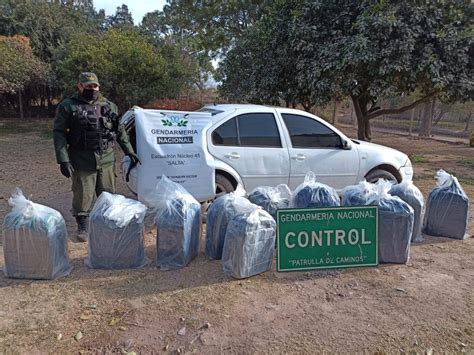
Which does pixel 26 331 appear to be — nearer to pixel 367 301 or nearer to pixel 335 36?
pixel 367 301

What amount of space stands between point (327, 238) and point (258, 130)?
1942 mm

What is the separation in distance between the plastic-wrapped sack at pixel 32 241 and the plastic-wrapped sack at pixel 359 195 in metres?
2.78

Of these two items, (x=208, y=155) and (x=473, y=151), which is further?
(x=473, y=151)

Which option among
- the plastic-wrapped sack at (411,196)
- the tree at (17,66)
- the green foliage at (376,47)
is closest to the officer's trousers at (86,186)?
the plastic-wrapped sack at (411,196)

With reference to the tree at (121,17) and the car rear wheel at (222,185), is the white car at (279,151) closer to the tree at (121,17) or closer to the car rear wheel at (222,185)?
the car rear wheel at (222,185)

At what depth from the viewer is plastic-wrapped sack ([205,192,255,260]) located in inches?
145

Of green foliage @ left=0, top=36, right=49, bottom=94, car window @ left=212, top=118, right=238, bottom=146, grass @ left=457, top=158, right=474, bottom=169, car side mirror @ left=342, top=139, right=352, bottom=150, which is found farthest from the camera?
green foliage @ left=0, top=36, right=49, bottom=94

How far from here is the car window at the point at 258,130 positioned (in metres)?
4.88

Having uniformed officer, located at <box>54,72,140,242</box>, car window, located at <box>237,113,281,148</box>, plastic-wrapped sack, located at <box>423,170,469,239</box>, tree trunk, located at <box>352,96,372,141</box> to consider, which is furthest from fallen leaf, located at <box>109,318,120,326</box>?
tree trunk, located at <box>352,96,372,141</box>

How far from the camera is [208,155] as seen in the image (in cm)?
460

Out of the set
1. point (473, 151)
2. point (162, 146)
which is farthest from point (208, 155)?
point (473, 151)

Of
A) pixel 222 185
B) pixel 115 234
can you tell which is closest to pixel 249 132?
pixel 222 185

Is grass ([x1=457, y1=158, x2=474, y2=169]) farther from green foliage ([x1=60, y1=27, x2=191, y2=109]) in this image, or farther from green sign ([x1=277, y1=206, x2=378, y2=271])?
green foliage ([x1=60, y1=27, x2=191, y2=109])

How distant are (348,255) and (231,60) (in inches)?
364
